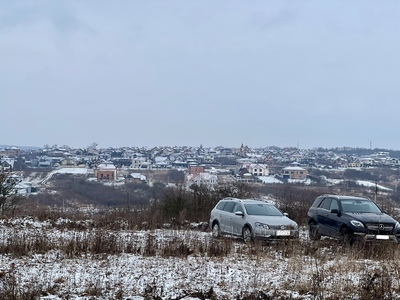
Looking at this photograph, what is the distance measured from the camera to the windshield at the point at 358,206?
1622cm

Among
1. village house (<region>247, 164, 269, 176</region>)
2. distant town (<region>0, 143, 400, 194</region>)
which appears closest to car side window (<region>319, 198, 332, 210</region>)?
distant town (<region>0, 143, 400, 194</region>)

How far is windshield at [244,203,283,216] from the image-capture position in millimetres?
16609

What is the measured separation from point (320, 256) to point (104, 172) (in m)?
80.9

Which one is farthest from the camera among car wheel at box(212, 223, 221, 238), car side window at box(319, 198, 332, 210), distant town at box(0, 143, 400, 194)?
distant town at box(0, 143, 400, 194)

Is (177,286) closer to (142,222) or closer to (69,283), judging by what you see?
(69,283)

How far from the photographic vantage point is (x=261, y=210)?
16922mm

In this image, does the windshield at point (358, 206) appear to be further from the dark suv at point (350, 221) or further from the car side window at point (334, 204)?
the car side window at point (334, 204)

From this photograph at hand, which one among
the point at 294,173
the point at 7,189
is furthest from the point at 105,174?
the point at 7,189

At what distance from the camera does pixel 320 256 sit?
453 inches

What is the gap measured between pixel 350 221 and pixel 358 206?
140 cm

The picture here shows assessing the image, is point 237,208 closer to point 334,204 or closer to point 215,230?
point 215,230

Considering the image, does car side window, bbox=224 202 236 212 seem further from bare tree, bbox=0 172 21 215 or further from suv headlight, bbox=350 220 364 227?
bare tree, bbox=0 172 21 215

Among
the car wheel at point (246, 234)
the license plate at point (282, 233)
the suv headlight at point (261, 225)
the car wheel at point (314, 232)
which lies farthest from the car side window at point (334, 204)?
the car wheel at point (246, 234)

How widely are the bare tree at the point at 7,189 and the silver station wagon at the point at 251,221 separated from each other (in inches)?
550
